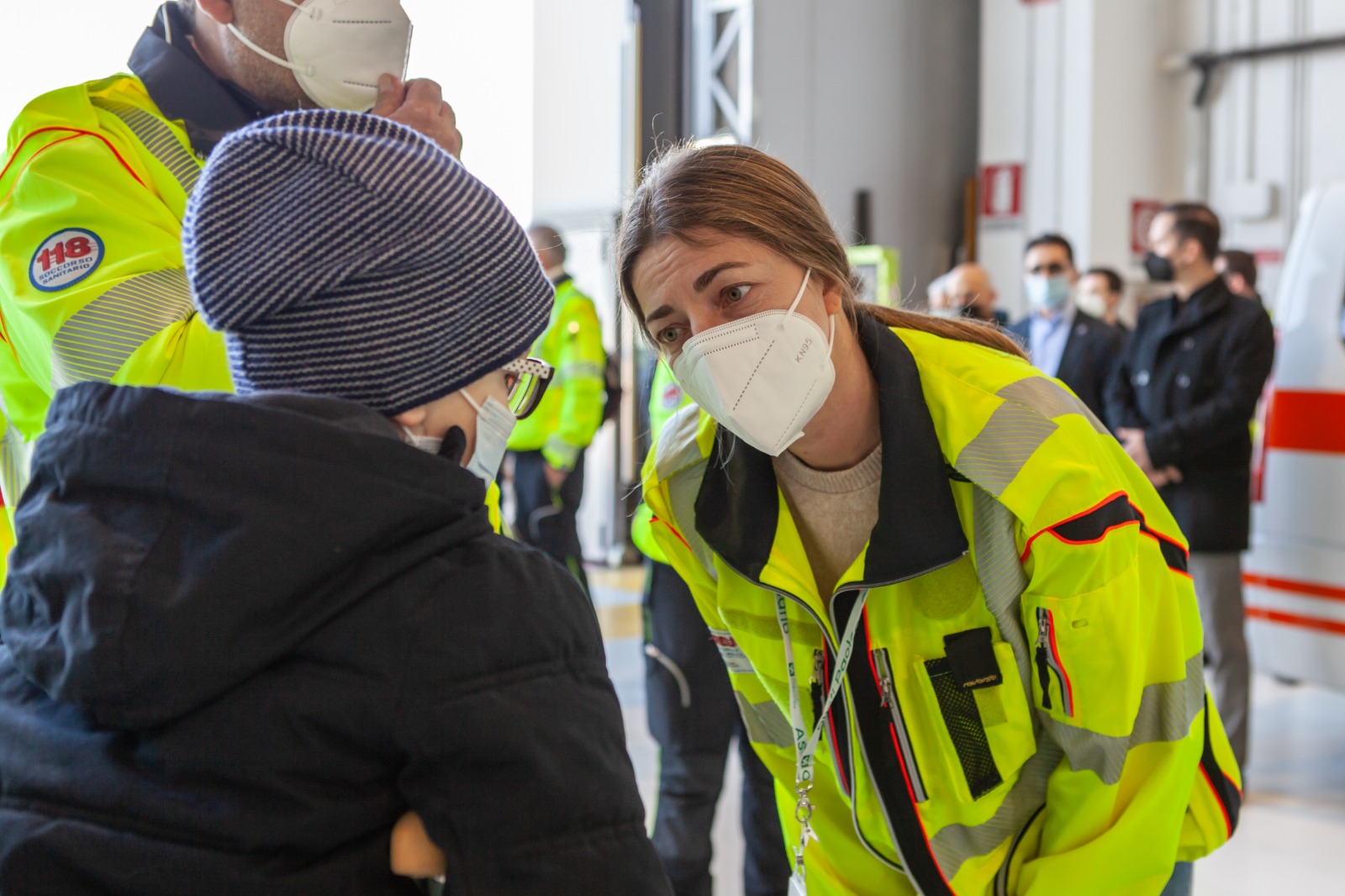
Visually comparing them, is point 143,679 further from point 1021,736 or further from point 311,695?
point 1021,736

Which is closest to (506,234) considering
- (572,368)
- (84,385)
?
(84,385)

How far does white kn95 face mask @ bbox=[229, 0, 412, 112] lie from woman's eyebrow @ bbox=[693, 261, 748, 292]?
460 mm

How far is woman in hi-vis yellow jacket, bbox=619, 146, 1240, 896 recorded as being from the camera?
134 cm

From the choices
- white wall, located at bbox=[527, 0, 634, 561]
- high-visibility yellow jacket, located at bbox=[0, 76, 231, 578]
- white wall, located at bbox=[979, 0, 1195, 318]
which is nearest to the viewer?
high-visibility yellow jacket, located at bbox=[0, 76, 231, 578]

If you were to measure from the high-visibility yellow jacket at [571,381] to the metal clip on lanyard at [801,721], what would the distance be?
3.25 m

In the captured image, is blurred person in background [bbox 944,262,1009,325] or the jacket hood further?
blurred person in background [bbox 944,262,1009,325]

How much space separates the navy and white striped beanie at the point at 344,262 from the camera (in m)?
0.81

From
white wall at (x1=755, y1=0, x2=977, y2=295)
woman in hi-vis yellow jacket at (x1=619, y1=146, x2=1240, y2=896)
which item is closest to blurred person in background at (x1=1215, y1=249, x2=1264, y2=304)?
white wall at (x1=755, y1=0, x2=977, y2=295)

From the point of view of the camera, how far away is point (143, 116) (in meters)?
1.42

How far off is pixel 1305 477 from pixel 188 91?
11.3ft

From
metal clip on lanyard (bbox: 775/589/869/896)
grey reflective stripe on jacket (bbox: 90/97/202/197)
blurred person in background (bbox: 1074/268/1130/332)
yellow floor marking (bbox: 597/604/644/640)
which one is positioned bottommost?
yellow floor marking (bbox: 597/604/644/640)

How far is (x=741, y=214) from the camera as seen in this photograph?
151 centimetres

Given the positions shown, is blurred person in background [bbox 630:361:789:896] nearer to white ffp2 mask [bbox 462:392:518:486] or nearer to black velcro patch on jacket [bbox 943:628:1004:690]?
black velcro patch on jacket [bbox 943:628:1004:690]

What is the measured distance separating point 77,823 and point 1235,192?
1008 centimetres
